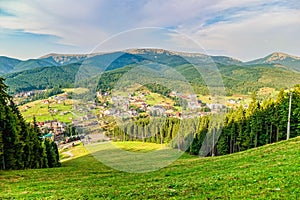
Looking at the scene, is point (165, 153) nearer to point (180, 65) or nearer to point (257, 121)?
point (180, 65)

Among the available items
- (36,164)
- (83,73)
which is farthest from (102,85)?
(36,164)

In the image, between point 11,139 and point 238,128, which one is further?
point 238,128

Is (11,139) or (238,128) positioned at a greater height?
(11,139)

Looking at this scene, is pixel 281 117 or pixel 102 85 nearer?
pixel 102 85

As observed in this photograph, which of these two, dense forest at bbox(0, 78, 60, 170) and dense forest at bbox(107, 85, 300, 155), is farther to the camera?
dense forest at bbox(107, 85, 300, 155)

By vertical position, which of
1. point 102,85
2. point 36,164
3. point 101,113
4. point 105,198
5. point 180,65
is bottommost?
point 36,164

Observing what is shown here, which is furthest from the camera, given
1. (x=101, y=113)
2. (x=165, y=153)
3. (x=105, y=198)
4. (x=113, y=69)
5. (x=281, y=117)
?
(x=281, y=117)

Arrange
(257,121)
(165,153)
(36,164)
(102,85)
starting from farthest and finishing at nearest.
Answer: (257,121), (36,164), (165,153), (102,85)

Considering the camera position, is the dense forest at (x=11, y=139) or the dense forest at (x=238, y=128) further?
the dense forest at (x=238, y=128)
